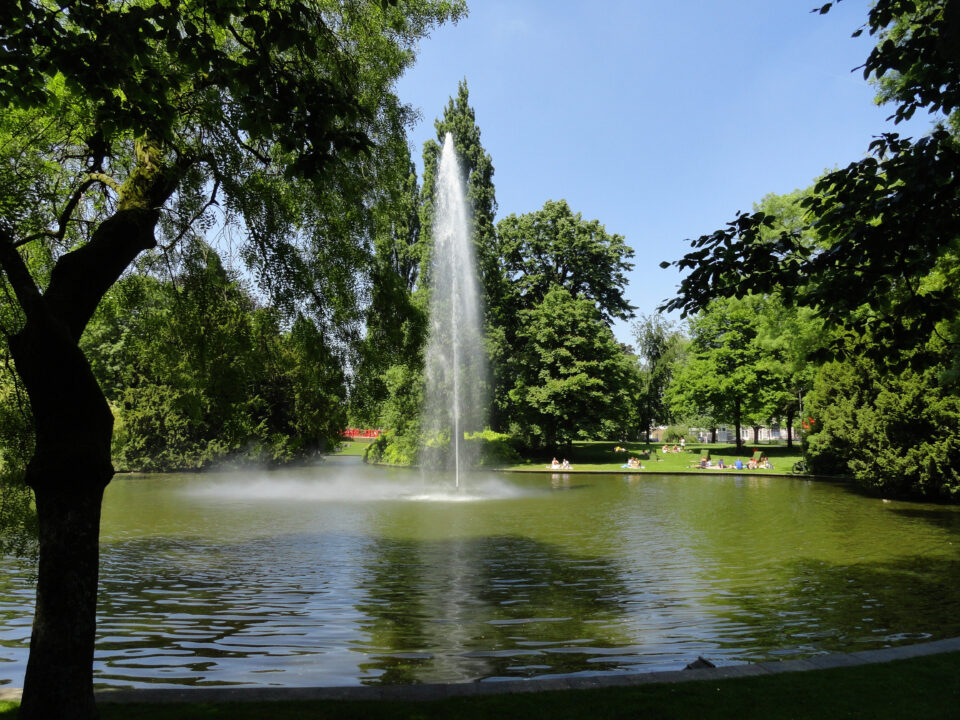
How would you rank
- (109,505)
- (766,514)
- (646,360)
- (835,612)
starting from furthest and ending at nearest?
(646,360) → (109,505) → (766,514) → (835,612)

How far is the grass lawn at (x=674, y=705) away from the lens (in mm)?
4812

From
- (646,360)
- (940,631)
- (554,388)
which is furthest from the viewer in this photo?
(646,360)

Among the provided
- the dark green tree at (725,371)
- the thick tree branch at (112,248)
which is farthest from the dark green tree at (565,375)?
the thick tree branch at (112,248)

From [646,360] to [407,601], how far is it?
2508 inches

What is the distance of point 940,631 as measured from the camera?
26.9 feet

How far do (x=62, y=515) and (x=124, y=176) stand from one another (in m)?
4.22

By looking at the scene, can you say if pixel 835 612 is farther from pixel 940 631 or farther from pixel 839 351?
pixel 839 351

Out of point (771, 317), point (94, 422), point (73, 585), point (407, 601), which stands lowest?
A: point (407, 601)

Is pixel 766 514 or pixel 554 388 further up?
pixel 554 388

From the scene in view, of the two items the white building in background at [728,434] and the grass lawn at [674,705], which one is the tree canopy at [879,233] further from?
the white building in background at [728,434]

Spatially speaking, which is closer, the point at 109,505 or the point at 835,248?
the point at 835,248

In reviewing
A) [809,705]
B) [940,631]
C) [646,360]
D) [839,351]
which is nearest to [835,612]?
[940,631]

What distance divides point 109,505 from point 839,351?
75.4ft

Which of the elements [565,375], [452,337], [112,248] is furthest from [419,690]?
[565,375]
